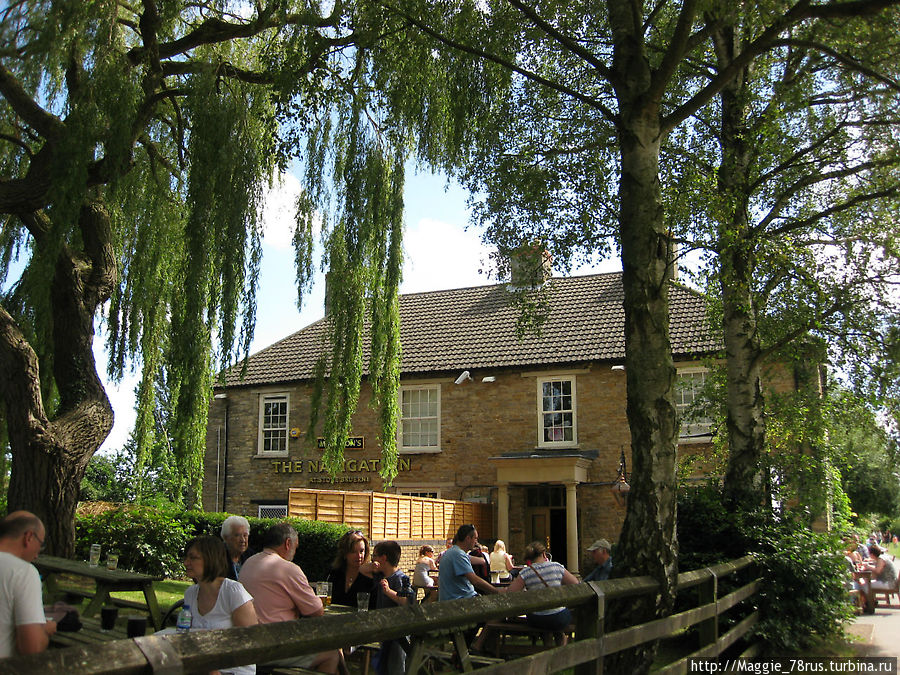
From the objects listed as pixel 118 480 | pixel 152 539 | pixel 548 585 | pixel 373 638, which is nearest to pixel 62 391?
pixel 152 539

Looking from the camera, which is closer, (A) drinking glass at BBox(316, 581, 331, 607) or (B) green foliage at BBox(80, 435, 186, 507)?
(A) drinking glass at BBox(316, 581, 331, 607)

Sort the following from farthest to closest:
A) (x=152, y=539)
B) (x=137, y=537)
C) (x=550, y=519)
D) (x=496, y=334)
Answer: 1. (x=496, y=334)
2. (x=550, y=519)
3. (x=152, y=539)
4. (x=137, y=537)

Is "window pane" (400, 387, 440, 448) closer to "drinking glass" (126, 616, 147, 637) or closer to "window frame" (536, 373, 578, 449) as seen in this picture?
"window frame" (536, 373, 578, 449)

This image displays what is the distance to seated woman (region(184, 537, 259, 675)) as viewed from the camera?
454cm

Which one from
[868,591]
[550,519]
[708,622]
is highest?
[708,622]

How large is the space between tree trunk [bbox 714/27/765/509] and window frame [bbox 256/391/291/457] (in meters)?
17.6

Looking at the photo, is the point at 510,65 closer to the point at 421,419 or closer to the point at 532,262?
the point at 532,262

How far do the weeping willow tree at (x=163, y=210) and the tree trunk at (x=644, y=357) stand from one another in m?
2.91

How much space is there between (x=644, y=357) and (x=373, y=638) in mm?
4097

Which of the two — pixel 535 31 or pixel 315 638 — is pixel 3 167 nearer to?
pixel 535 31

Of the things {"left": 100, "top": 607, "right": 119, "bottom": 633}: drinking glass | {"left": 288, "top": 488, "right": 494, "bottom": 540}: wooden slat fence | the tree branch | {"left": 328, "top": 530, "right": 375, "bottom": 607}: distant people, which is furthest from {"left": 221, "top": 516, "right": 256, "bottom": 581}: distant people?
{"left": 288, "top": 488, "right": 494, "bottom": 540}: wooden slat fence

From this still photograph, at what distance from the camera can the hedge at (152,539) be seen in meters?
15.8

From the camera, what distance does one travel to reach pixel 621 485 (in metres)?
20.9

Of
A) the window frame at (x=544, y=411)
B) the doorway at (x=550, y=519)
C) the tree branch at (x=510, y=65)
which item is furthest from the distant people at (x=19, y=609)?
the doorway at (x=550, y=519)
